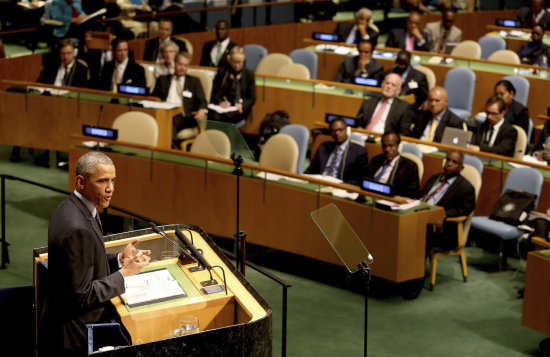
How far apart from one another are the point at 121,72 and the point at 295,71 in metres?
1.95

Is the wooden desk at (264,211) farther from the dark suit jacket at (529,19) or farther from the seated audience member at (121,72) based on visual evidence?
the dark suit jacket at (529,19)

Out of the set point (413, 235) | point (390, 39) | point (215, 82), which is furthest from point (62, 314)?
point (390, 39)

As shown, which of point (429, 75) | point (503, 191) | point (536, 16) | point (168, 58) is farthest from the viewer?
point (536, 16)

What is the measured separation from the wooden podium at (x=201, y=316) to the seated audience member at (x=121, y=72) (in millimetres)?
5953

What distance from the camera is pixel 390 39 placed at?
11961mm

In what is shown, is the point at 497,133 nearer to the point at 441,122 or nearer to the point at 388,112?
the point at 441,122

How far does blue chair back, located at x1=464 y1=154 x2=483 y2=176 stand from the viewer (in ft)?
23.2

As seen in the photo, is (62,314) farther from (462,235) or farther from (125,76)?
(125,76)

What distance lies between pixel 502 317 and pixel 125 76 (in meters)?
5.33

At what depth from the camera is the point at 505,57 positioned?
34.7 ft

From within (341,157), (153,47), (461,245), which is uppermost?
(153,47)

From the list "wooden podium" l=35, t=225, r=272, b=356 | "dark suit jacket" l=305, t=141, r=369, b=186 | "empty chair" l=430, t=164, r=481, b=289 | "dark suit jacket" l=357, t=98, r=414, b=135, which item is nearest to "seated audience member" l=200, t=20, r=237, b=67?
"dark suit jacket" l=357, t=98, r=414, b=135

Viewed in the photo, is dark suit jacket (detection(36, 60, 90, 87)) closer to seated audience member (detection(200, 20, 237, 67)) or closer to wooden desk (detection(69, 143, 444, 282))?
seated audience member (detection(200, 20, 237, 67))

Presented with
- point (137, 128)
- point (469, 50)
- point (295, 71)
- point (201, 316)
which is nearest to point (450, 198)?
point (137, 128)
